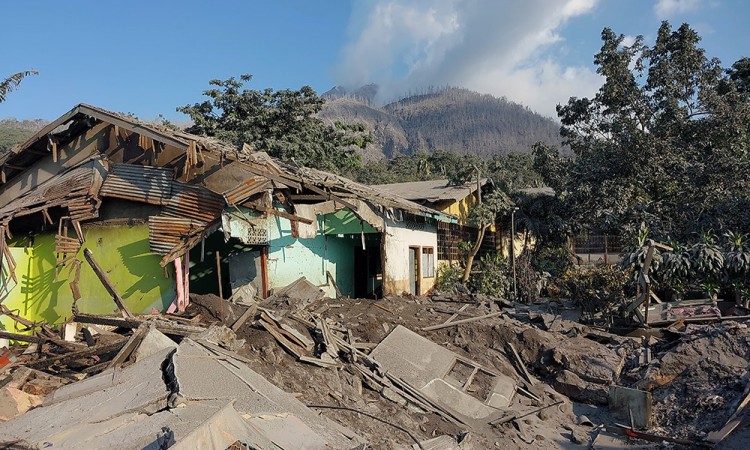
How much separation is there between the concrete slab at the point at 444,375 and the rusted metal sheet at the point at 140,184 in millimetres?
5368

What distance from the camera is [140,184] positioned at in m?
11.4

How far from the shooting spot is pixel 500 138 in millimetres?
113562

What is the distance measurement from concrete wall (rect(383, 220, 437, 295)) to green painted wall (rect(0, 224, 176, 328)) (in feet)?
18.1

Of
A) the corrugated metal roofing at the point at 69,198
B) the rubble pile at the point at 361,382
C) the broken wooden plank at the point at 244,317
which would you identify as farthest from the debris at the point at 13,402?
the corrugated metal roofing at the point at 69,198

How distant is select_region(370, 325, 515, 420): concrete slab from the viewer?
888 cm

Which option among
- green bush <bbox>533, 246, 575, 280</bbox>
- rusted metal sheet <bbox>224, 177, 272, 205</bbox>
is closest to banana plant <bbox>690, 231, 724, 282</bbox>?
green bush <bbox>533, 246, 575, 280</bbox>

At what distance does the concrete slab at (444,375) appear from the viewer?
8883 millimetres

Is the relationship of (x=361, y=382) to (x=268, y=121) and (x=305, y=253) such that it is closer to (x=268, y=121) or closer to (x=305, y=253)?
(x=305, y=253)

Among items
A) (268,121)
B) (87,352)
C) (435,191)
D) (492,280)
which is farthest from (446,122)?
(87,352)

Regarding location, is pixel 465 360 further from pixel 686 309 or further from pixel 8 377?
pixel 8 377

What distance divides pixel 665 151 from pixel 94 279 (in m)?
16.1

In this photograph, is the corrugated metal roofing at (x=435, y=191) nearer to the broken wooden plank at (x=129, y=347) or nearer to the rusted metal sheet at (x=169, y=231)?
the rusted metal sheet at (x=169, y=231)

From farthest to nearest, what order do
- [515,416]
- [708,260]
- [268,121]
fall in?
[268,121] → [708,260] → [515,416]

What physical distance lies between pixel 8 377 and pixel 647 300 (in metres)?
11.9
